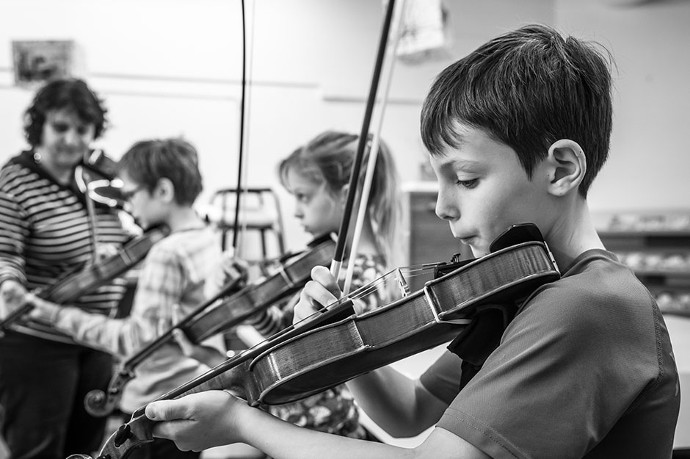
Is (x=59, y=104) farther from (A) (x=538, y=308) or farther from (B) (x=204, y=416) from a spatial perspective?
(A) (x=538, y=308)

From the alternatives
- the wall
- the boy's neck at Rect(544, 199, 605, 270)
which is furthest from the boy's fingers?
the wall

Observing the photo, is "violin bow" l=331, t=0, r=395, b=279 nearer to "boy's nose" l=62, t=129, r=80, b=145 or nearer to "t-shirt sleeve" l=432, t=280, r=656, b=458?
"t-shirt sleeve" l=432, t=280, r=656, b=458

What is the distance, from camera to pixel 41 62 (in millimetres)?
3947

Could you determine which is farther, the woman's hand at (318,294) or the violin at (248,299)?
the violin at (248,299)

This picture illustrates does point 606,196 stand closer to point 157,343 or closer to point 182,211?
point 182,211

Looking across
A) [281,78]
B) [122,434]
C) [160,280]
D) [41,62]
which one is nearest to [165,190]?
[160,280]

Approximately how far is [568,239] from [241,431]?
0.40 m

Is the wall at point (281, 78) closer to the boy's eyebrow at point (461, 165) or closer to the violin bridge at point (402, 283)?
the violin bridge at point (402, 283)

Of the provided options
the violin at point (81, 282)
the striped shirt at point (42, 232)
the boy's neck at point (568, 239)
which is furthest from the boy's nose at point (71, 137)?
the boy's neck at point (568, 239)

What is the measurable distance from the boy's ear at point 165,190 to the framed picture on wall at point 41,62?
230cm

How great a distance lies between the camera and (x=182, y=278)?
175 cm

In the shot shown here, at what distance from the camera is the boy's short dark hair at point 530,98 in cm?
72

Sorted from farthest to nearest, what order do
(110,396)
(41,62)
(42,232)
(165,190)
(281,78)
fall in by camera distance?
1. (281,78)
2. (41,62)
3. (42,232)
4. (165,190)
5. (110,396)

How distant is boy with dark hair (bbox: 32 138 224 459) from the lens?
5.57 ft
